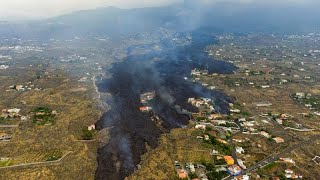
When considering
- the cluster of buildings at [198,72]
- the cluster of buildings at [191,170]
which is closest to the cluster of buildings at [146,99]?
the cluster of buildings at [191,170]

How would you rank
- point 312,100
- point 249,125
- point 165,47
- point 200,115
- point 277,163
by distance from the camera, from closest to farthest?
1. point 277,163
2. point 249,125
3. point 200,115
4. point 312,100
5. point 165,47

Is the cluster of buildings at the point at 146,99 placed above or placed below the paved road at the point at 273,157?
below

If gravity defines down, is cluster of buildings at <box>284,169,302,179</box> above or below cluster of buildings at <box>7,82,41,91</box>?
above

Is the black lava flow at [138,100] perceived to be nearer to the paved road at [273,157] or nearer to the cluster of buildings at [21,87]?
the paved road at [273,157]

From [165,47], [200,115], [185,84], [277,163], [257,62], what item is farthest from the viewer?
[165,47]

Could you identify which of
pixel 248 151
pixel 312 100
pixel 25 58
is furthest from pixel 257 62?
pixel 25 58

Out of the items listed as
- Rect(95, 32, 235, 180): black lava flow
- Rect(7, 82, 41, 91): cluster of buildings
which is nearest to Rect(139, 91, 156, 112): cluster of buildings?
Rect(95, 32, 235, 180): black lava flow

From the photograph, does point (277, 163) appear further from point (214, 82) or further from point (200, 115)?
point (214, 82)

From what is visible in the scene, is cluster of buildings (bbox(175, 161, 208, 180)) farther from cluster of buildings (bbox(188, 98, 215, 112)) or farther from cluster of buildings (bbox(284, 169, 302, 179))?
cluster of buildings (bbox(188, 98, 215, 112))

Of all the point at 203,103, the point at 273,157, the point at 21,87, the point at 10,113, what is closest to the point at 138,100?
the point at 203,103
